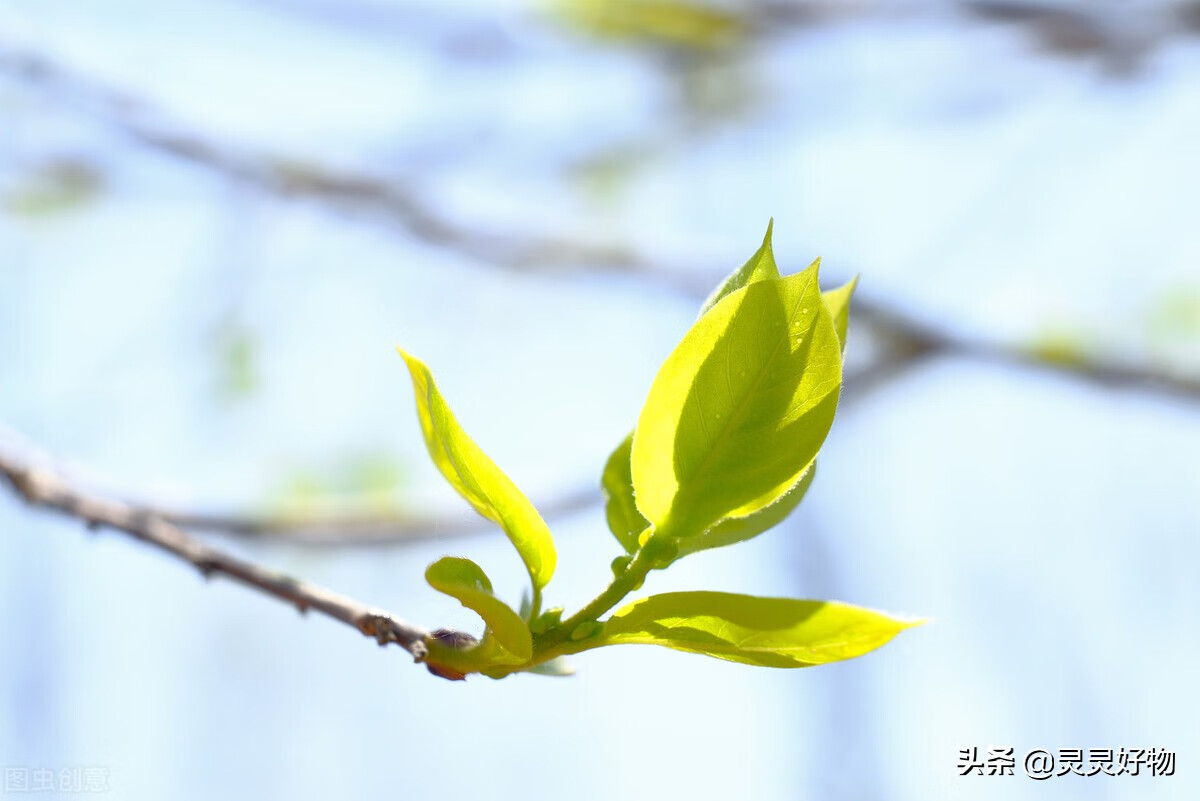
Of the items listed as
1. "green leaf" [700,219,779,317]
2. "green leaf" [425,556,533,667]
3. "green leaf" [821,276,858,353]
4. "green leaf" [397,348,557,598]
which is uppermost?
"green leaf" [821,276,858,353]

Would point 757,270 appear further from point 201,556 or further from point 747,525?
point 201,556

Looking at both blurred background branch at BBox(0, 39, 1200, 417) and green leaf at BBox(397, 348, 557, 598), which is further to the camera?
blurred background branch at BBox(0, 39, 1200, 417)

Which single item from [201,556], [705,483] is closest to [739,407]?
[705,483]

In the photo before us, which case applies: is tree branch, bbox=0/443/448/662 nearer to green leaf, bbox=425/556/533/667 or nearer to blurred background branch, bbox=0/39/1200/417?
green leaf, bbox=425/556/533/667

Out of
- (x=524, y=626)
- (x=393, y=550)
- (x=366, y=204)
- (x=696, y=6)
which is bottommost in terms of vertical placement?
(x=524, y=626)

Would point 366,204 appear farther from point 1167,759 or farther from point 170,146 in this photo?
point 1167,759

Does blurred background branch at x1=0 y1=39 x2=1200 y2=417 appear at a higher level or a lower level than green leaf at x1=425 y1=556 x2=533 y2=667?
higher

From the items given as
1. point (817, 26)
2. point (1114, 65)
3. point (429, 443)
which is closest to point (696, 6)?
point (817, 26)

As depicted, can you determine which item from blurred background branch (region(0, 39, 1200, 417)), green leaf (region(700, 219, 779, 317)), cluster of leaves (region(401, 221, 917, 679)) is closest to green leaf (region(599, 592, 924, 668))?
cluster of leaves (region(401, 221, 917, 679))
